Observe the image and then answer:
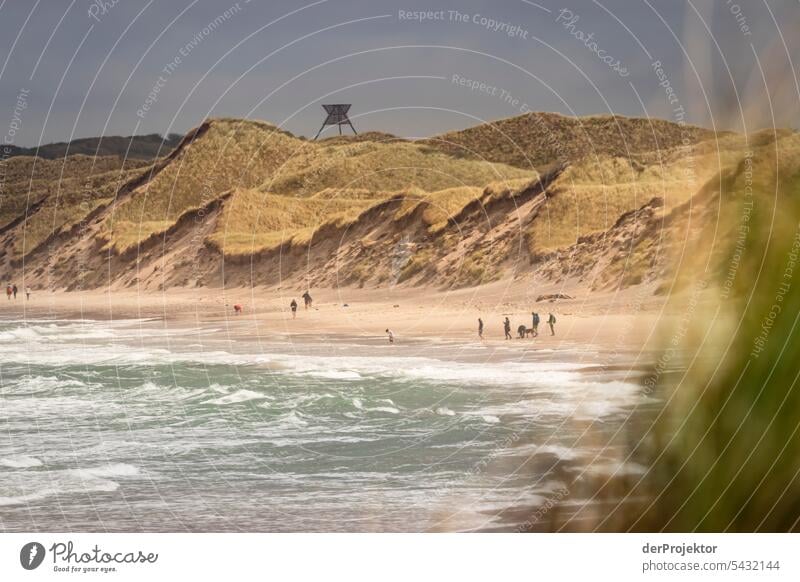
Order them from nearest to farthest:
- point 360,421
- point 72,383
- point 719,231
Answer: point 719,231 → point 360,421 → point 72,383

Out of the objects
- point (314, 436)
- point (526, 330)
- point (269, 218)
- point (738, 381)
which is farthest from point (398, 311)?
point (738, 381)

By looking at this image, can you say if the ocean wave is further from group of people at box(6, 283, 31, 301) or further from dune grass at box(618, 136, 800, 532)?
group of people at box(6, 283, 31, 301)

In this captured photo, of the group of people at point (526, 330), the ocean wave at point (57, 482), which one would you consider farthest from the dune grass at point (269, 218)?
the ocean wave at point (57, 482)

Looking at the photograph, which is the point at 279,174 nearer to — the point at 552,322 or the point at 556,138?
the point at 556,138

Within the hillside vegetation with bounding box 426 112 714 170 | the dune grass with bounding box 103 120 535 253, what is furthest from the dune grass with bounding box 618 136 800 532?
the dune grass with bounding box 103 120 535 253

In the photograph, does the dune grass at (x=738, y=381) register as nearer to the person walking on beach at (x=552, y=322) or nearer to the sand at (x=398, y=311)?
the sand at (x=398, y=311)

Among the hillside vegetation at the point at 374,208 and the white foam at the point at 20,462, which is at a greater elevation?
the hillside vegetation at the point at 374,208
